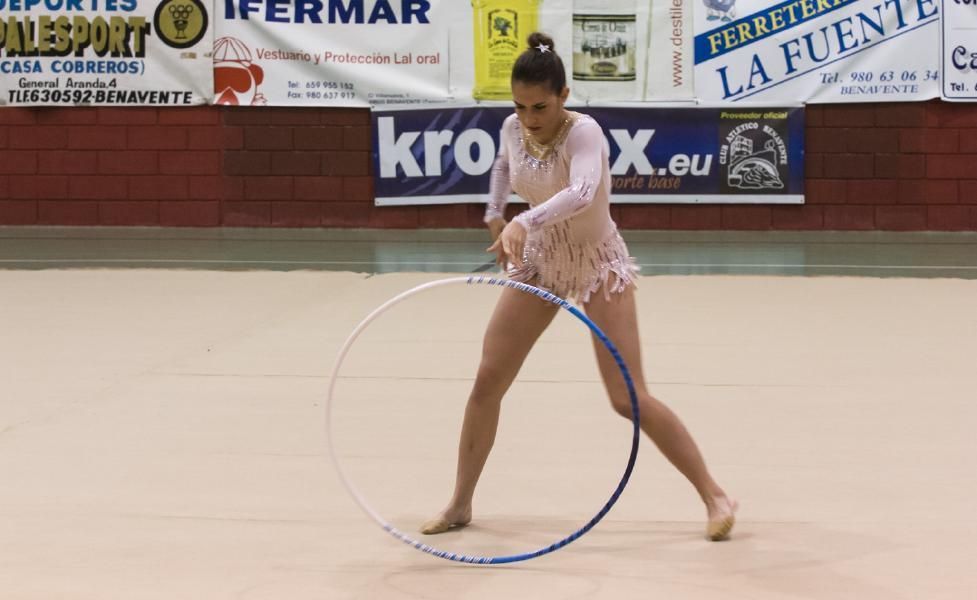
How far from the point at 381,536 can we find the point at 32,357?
3831 millimetres

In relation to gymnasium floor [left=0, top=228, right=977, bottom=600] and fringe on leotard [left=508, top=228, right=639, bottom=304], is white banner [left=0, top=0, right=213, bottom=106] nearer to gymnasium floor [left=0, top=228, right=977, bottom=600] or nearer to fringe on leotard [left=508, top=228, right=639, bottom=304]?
gymnasium floor [left=0, top=228, right=977, bottom=600]

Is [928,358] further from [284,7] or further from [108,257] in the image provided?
[284,7]

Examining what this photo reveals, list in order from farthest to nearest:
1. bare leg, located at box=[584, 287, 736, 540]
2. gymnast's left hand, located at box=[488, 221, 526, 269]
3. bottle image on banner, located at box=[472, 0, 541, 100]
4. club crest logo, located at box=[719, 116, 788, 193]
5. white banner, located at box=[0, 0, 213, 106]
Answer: white banner, located at box=[0, 0, 213, 106], club crest logo, located at box=[719, 116, 788, 193], bottle image on banner, located at box=[472, 0, 541, 100], bare leg, located at box=[584, 287, 736, 540], gymnast's left hand, located at box=[488, 221, 526, 269]

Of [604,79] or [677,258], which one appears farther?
[604,79]

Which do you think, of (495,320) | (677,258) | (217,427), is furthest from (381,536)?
(677,258)

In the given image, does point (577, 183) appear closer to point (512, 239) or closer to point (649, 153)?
point (512, 239)

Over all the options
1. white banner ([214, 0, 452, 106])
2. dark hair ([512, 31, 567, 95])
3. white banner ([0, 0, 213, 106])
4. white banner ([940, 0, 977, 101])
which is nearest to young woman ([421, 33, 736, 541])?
dark hair ([512, 31, 567, 95])

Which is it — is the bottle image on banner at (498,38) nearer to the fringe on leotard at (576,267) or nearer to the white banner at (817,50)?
the white banner at (817,50)

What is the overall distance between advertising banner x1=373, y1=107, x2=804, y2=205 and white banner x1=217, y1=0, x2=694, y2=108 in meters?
0.23

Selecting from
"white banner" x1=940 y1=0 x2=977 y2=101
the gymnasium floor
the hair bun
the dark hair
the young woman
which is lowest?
the gymnasium floor

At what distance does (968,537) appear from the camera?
14.2 feet

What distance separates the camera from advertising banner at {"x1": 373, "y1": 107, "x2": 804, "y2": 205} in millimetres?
13992

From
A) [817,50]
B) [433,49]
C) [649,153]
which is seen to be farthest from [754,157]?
[433,49]

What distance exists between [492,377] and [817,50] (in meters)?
10.4
